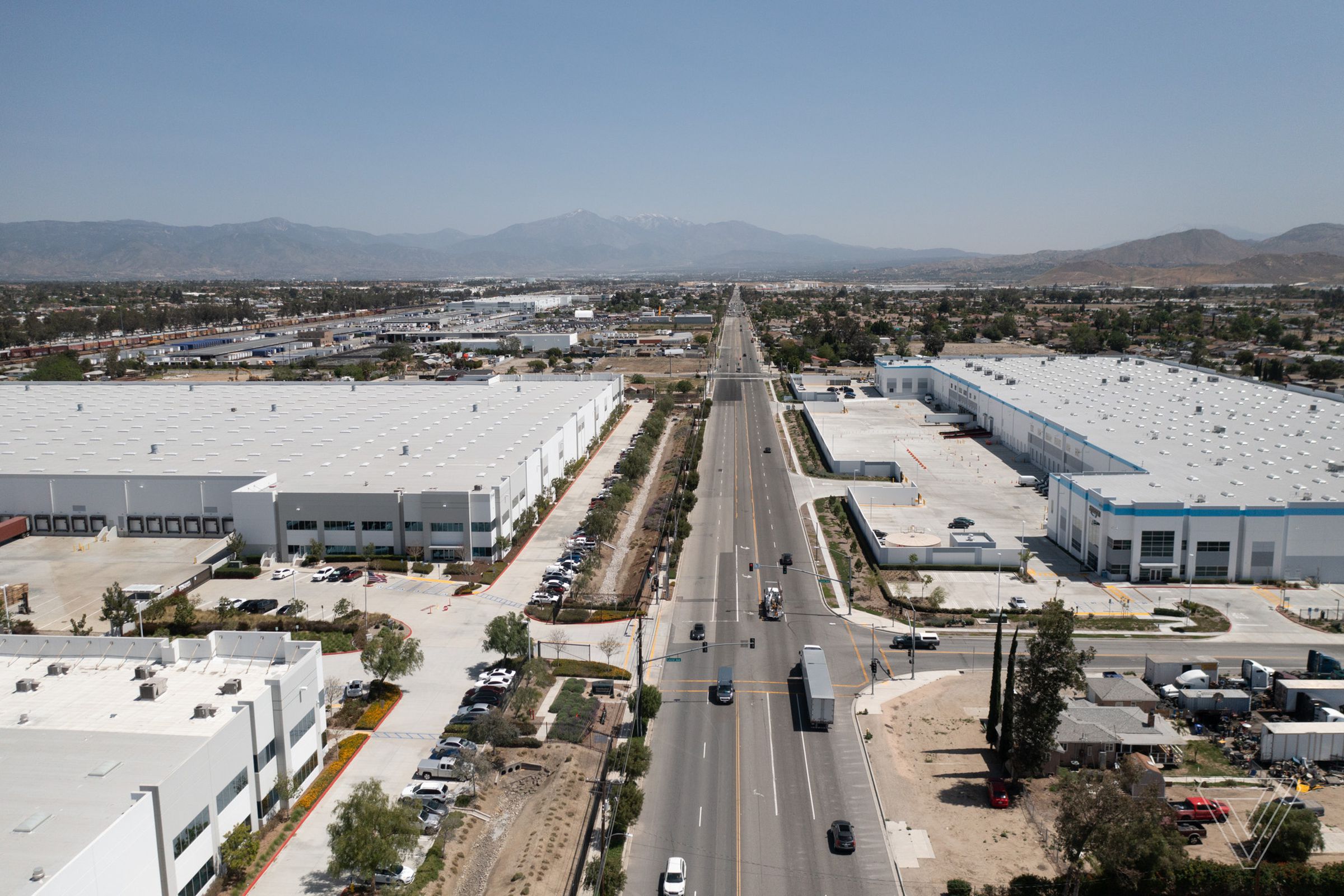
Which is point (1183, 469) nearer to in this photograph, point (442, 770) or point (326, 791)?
point (442, 770)

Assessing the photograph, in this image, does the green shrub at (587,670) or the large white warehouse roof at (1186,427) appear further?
the large white warehouse roof at (1186,427)

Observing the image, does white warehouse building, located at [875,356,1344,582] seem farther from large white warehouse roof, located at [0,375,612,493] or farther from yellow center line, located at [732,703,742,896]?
large white warehouse roof, located at [0,375,612,493]

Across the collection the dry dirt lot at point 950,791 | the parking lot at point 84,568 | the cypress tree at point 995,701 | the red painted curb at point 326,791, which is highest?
the cypress tree at point 995,701

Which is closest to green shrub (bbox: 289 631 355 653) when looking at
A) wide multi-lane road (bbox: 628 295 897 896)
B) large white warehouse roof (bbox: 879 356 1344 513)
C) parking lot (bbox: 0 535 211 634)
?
parking lot (bbox: 0 535 211 634)

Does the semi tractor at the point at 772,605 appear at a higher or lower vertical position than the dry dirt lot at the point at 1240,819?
higher

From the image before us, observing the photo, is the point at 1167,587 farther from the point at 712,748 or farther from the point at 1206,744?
the point at 712,748

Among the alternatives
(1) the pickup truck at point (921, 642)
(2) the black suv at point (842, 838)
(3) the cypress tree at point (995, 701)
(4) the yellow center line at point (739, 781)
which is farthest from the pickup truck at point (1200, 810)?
(1) the pickup truck at point (921, 642)

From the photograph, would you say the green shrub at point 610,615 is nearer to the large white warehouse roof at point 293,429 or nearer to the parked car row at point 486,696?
the parked car row at point 486,696

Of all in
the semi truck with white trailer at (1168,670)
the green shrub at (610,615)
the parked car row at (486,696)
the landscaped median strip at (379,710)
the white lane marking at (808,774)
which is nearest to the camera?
the white lane marking at (808,774)
